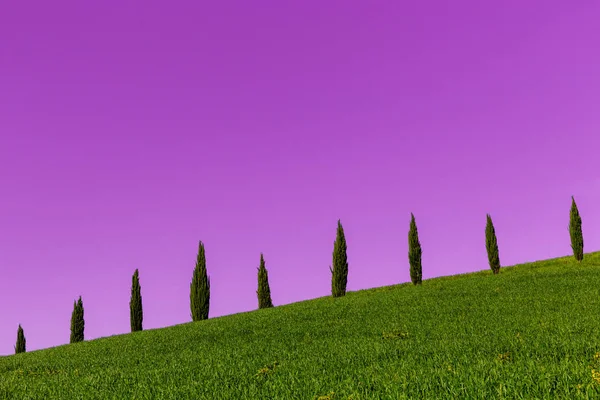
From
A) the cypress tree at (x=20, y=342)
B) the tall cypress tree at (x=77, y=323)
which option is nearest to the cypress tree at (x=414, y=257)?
the tall cypress tree at (x=77, y=323)

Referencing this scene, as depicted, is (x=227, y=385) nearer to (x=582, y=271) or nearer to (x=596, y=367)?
(x=596, y=367)

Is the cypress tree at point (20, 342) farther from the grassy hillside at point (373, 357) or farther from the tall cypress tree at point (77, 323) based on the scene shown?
the grassy hillside at point (373, 357)

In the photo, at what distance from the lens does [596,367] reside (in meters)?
10.9

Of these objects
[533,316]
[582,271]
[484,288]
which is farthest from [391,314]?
[582,271]

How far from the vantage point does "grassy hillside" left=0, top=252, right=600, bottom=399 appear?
34.2ft

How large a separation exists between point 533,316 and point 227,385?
16990 millimetres

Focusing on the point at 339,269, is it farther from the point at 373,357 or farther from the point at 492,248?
the point at 373,357

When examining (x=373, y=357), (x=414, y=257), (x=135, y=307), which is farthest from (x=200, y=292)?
(x=373, y=357)

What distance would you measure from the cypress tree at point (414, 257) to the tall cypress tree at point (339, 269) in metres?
7.66

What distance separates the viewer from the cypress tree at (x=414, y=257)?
181 feet

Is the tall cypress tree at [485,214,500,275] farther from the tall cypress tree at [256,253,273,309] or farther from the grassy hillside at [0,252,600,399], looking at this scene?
the tall cypress tree at [256,253,273,309]

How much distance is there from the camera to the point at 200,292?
174 ft

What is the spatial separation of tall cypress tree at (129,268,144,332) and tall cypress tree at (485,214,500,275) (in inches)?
1634

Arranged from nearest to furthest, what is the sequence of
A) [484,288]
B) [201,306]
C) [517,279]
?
1. [484,288]
2. [517,279]
3. [201,306]
